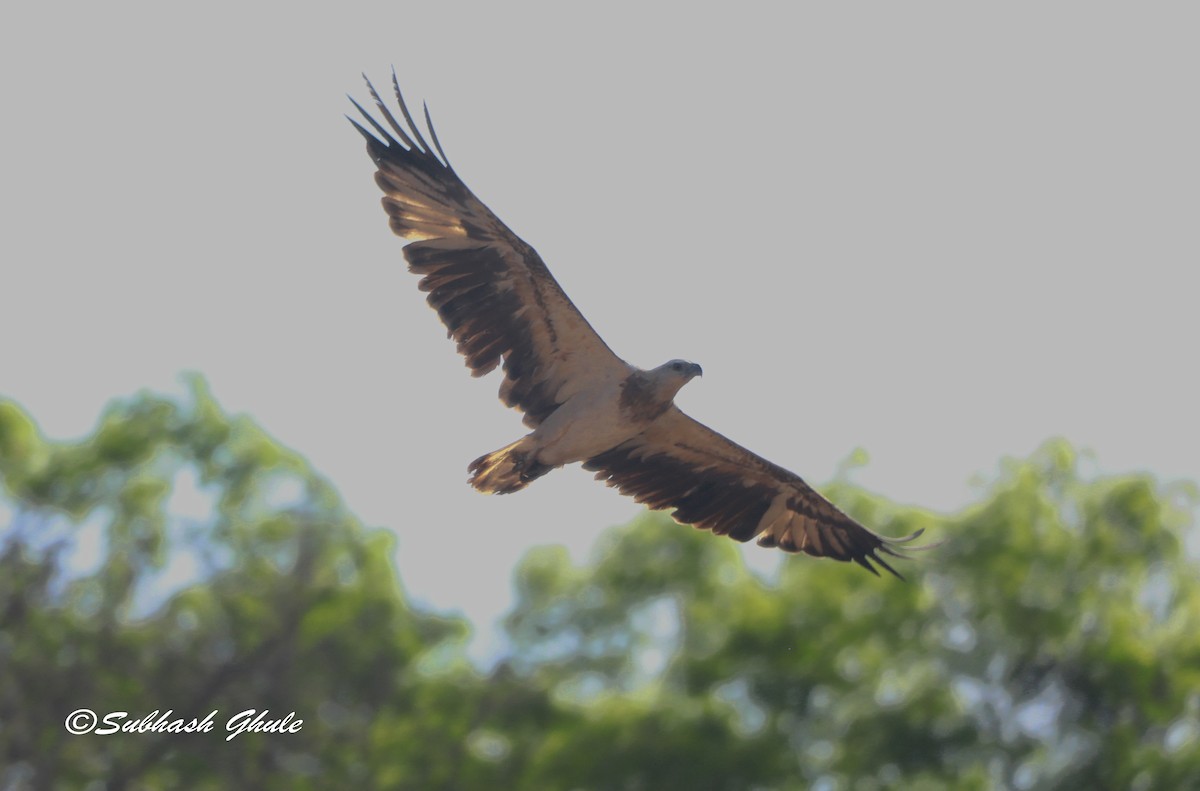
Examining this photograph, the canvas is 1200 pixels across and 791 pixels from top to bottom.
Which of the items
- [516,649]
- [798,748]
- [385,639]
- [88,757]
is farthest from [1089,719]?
[88,757]

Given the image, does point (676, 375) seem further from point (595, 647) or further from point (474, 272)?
point (595, 647)

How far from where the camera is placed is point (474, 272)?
1180cm

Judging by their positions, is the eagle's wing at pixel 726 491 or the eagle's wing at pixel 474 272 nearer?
the eagle's wing at pixel 474 272

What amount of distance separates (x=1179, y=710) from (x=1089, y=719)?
1.20 m

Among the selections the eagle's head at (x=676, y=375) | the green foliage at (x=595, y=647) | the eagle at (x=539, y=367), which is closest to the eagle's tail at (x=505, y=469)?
the eagle at (x=539, y=367)

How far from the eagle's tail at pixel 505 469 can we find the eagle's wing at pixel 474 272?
0.59 meters

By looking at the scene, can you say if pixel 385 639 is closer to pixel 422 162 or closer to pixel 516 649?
pixel 516 649

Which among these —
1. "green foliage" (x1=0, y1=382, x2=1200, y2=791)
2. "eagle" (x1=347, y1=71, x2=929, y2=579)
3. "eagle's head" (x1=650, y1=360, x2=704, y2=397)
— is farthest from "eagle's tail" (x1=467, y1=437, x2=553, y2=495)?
"green foliage" (x1=0, y1=382, x2=1200, y2=791)

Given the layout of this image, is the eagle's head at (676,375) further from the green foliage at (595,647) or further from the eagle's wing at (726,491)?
the green foliage at (595,647)

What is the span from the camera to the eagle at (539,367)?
11664 millimetres

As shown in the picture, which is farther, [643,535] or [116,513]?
[116,513]

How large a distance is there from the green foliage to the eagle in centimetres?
911

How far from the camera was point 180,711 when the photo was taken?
25156 millimetres

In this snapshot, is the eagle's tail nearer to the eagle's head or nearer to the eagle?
the eagle
